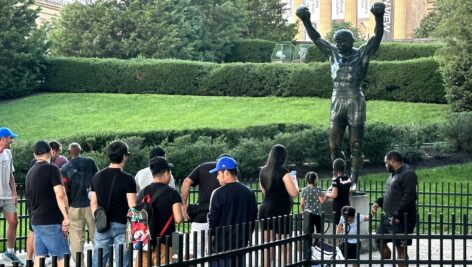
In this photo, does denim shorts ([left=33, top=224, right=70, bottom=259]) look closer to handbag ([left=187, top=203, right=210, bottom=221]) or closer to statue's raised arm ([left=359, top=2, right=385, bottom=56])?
handbag ([left=187, top=203, right=210, bottom=221])

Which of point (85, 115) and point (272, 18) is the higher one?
point (272, 18)

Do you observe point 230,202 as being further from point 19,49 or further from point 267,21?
point 267,21

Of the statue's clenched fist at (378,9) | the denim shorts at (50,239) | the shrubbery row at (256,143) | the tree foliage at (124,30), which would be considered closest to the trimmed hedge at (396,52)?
the tree foliage at (124,30)

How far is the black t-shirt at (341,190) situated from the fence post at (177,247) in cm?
574

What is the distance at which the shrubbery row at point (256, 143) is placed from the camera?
24.3m

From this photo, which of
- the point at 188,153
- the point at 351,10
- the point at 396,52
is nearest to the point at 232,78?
the point at 396,52

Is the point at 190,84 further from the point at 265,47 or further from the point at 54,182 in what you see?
the point at 54,182

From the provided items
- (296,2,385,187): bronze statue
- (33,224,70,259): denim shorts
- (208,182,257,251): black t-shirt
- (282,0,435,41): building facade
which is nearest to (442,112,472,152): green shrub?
(296,2,385,187): bronze statue

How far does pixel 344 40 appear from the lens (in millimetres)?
14672

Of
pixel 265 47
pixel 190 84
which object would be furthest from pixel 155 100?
pixel 265 47

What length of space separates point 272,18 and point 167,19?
41.4 ft

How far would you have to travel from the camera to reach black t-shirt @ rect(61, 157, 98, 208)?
1251cm

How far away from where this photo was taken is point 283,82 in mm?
39312

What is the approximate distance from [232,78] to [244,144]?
15770mm
